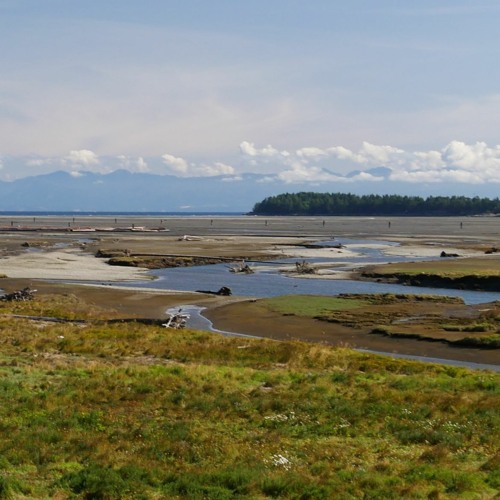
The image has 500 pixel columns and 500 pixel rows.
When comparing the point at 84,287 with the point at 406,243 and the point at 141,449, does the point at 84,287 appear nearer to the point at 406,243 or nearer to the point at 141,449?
the point at 141,449

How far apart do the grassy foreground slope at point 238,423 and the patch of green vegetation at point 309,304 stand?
1685 centimetres

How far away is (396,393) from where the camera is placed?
27.8 meters

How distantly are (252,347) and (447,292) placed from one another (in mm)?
34728

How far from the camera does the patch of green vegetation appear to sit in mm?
54125

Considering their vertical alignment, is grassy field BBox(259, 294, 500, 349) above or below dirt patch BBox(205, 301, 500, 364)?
above

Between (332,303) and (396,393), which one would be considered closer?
(396,393)

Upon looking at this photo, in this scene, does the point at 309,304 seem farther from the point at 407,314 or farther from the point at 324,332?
the point at 324,332

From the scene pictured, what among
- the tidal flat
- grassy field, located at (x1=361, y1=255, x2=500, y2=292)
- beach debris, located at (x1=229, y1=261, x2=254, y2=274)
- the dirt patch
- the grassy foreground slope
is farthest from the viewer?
beach debris, located at (x1=229, y1=261, x2=254, y2=274)

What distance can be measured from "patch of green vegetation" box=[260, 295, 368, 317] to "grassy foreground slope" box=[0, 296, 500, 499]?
55.3 feet

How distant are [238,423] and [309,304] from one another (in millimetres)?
33599

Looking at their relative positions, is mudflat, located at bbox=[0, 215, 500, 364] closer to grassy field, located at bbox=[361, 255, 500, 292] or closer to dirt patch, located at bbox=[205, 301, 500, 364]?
dirt patch, located at bbox=[205, 301, 500, 364]

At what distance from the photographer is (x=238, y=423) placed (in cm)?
2392

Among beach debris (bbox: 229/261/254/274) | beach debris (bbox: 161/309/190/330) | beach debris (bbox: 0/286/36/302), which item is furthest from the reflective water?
beach debris (bbox: 161/309/190/330)

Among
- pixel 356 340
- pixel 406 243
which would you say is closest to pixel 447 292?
pixel 356 340
